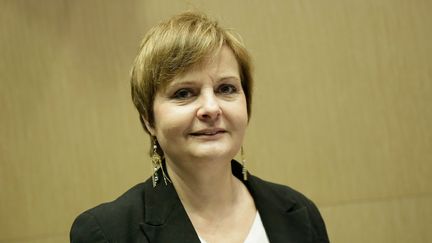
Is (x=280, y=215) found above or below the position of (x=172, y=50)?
below

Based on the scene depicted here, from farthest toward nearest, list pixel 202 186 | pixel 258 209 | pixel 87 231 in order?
pixel 258 209 < pixel 202 186 < pixel 87 231

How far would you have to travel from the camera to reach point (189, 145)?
48.0 inches

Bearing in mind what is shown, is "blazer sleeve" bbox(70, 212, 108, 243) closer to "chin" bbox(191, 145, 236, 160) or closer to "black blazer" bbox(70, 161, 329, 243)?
"black blazer" bbox(70, 161, 329, 243)

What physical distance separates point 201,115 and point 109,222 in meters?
0.35

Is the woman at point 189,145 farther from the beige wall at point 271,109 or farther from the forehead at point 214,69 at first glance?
the beige wall at point 271,109

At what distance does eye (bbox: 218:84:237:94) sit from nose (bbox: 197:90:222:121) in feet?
0.18

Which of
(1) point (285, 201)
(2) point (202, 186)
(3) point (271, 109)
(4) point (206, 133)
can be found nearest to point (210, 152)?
(4) point (206, 133)

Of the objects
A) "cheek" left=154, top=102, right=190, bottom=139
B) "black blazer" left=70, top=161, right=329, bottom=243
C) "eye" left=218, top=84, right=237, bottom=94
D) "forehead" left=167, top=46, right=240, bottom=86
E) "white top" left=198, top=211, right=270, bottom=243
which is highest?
"forehead" left=167, top=46, right=240, bottom=86

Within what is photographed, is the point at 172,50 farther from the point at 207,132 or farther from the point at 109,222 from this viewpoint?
the point at 109,222

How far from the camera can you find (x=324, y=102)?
2143 millimetres

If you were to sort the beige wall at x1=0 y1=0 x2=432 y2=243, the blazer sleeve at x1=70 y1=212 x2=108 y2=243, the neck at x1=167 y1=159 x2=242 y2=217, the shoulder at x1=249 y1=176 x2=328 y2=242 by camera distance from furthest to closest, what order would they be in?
the beige wall at x1=0 y1=0 x2=432 y2=243, the shoulder at x1=249 y1=176 x2=328 y2=242, the neck at x1=167 y1=159 x2=242 y2=217, the blazer sleeve at x1=70 y1=212 x2=108 y2=243

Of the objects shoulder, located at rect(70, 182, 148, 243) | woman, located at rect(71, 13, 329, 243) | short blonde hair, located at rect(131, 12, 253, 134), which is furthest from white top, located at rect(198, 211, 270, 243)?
short blonde hair, located at rect(131, 12, 253, 134)

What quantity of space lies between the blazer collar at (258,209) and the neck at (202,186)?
0.10 ft

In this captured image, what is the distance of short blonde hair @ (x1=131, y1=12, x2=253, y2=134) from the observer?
1.23m
